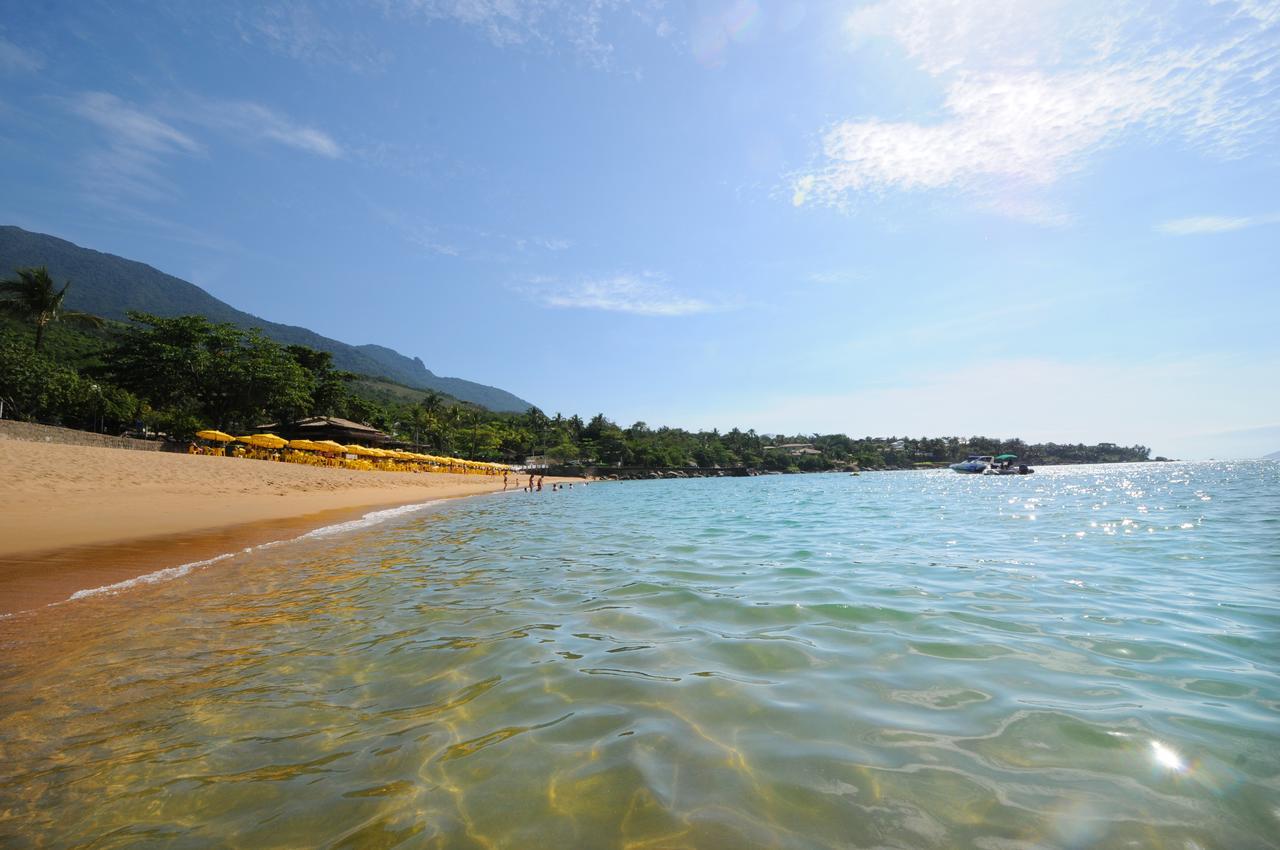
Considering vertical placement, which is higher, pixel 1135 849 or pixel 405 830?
pixel 1135 849

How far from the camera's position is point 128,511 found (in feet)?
43.7

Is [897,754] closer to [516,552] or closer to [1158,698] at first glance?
[1158,698]

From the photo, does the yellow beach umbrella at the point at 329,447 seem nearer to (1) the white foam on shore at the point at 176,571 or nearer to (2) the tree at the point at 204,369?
(2) the tree at the point at 204,369

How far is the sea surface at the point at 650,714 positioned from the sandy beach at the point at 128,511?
1.86 meters

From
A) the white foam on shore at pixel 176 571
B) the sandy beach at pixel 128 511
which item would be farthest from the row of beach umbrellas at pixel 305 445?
the white foam on shore at pixel 176 571

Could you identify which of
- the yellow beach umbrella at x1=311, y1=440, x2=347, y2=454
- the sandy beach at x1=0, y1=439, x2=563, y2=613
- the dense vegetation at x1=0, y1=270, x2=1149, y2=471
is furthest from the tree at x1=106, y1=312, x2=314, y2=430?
the sandy beach at x1=0, y1=439, x2=563, y2=613

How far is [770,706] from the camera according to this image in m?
3.31

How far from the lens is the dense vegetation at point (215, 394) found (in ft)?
143

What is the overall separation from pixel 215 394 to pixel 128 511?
4013 cm

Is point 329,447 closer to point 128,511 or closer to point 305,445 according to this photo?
point 305,445

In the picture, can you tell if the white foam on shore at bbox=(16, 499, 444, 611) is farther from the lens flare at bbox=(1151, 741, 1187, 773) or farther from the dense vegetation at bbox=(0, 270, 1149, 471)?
the dense vegetation at bbox=(0, 270, 1149, 471)

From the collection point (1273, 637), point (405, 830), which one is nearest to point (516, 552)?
point (405, 830)

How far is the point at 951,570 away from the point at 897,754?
19.3ft

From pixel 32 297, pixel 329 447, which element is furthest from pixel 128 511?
pixel 32 297
